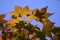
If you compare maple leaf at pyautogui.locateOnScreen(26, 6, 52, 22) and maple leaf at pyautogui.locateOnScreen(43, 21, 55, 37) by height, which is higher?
maple leaf at pyautogui.locateOnScreen(26, 6, 52, 22)

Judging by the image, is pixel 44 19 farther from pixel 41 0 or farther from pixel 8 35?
pixel 41 0

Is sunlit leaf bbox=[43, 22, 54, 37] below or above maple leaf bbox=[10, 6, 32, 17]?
below

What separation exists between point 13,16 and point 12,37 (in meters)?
0.07

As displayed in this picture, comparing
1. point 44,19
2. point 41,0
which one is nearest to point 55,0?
point 41,0

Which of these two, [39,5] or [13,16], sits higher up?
[39,5]

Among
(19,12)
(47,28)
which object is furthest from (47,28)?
(19,12)

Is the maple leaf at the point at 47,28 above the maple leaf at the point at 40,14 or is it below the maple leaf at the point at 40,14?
below

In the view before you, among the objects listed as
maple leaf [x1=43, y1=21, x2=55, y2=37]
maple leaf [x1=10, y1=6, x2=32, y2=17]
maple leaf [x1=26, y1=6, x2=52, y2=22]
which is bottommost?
maple leaf [x1=43, y1=21, x2=55, y2=37]

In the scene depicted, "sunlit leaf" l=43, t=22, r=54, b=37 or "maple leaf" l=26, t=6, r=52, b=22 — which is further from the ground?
"maple leaf" l=26, t=6, r=52, b=22

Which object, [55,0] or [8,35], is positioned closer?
[8,35]

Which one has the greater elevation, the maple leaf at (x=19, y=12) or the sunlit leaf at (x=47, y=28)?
the maple leaf at (x=19, y=12)

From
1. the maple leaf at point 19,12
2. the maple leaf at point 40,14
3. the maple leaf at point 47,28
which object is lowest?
the maple leaf at point 47,28

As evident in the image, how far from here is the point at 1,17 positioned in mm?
421

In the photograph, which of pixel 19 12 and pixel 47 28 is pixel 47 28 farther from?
pixel 19 12
